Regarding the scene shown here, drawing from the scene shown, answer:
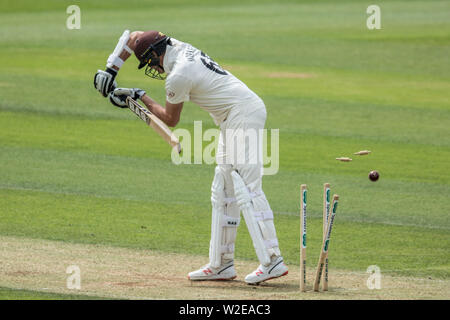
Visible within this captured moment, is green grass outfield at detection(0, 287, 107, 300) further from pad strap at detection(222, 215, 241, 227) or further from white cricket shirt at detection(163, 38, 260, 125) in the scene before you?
white cricket shirt at detection(163, 38, 260, 125)

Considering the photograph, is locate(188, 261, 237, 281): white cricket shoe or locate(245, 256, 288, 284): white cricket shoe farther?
locate(188, 261, 237, 281): white cricket shoe

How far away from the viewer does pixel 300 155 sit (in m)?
14.0

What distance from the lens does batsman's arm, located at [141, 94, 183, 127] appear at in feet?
25.0

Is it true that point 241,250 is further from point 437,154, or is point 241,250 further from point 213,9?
point 213,9

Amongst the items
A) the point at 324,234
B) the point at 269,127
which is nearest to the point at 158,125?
the point at 324,234

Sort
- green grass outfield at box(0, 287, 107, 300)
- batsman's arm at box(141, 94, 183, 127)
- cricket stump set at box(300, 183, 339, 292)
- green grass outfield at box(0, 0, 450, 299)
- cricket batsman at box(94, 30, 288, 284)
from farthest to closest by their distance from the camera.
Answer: green grass outfield at box(0, 0, 450, 299)
batsman's arm at box(141, 94, 183, 127)
cricket batsman at box(94, 30, 288, 284)
cricket stump set at box(300, 183, 339, 292)
green grass outfield at box(0, 287, 107, 300)

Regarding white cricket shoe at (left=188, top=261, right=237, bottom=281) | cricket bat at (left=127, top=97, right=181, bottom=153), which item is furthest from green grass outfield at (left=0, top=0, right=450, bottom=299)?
cricket bat at (left=127, top=97, right=181, bottom=153)

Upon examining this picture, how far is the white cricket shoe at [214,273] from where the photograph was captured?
778 centimetres

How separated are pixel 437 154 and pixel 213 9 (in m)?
20.3

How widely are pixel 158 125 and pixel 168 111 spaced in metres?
0.18

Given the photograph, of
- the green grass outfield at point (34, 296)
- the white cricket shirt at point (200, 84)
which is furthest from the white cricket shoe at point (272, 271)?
the green grass outfield at point (34, 296)

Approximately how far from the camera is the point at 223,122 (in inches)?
306
